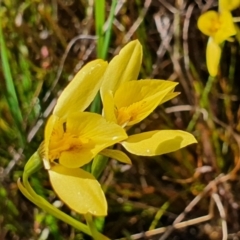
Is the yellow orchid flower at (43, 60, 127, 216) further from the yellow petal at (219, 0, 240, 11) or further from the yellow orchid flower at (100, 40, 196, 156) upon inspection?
the yellow petal at (219, 0, 240, 11)

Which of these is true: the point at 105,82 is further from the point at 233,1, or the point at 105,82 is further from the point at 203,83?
the point at 203,83

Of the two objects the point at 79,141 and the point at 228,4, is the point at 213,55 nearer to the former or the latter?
Answer: the point at 228,4

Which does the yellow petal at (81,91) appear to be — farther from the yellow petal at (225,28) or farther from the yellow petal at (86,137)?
the yellow petal at (225,28)

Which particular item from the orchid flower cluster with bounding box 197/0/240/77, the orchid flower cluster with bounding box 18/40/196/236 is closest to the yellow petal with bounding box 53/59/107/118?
the orchid flower cluster with bounding box 18/40/196/236

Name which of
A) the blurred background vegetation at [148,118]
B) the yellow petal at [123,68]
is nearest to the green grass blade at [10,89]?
the blurred background vegetation at [148,118]

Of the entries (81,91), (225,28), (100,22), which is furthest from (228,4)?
(81,91)

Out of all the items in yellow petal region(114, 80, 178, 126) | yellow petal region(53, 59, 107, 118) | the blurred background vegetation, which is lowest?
the blurred background vegetation

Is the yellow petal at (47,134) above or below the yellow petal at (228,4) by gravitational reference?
below
